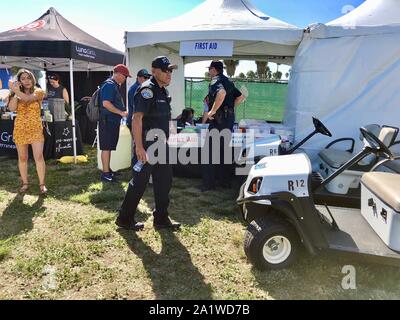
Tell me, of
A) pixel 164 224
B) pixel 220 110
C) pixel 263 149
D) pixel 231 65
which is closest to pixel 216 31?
pixel 220 110

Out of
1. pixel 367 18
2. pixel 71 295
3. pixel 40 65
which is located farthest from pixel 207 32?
pixel 40 65

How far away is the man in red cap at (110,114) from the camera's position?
530 cm

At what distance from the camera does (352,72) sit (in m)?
5.35

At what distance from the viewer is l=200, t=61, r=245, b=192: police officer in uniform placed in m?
4.95

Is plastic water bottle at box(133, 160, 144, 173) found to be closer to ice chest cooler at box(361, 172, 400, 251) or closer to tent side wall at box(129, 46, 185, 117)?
ice chest cooler at box(361, 172, 400, 251)

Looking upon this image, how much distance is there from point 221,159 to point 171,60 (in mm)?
4222

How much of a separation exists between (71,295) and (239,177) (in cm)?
321

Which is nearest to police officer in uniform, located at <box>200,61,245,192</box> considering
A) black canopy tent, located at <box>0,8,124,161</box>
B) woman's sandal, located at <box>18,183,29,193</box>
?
woman's sandal, located at <box>18,183,29,193</box>

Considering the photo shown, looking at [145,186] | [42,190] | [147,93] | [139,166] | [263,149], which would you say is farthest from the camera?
[42,190]

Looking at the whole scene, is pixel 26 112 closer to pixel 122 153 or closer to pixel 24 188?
pixel 24 188

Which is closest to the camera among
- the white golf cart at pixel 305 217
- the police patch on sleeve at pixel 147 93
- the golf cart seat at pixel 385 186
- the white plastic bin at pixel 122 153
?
the golf cart seat at pixel 385 186

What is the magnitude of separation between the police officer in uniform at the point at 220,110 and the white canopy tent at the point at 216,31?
3.61ft

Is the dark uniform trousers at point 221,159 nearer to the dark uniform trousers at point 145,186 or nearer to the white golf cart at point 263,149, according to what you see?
the white golf cart at point 263,149

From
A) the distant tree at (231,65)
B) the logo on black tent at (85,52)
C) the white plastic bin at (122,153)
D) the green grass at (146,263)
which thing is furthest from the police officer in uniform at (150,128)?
the distant tree at (231,65)
